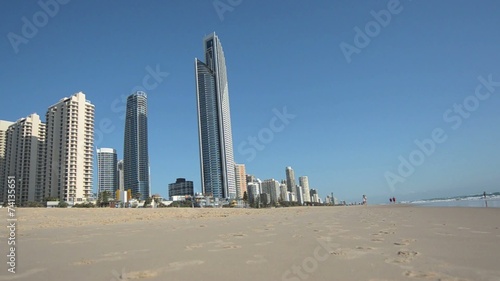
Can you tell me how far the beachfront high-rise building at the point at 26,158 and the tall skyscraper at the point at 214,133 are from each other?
252ft

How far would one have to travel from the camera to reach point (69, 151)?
93.4 metres

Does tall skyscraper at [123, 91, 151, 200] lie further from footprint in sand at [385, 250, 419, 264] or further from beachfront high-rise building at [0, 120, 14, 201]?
footprint in sand at [385, 250, 419, 264]

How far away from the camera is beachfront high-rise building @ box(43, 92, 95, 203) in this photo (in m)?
91.9

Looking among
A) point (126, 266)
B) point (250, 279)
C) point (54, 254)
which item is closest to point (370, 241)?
point (250, 279)

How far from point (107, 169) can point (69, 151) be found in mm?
101230

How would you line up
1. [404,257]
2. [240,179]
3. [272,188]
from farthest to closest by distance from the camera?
[240,179] < [272,188] < [404,257]

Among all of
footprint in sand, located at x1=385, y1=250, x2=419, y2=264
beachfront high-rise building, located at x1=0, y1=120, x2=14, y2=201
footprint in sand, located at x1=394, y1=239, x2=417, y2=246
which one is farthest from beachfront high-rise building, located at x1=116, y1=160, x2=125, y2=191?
footprint in sand, located at x1=385, y1=250, x2=419, y2=264

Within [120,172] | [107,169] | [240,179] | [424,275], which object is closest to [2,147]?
[107,169]

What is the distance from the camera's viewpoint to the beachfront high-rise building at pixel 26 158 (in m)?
94.7

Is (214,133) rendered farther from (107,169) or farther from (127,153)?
(107,169)

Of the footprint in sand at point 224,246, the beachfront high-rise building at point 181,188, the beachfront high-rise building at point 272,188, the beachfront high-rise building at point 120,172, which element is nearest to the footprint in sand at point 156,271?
the footprint in sand at point 224,246

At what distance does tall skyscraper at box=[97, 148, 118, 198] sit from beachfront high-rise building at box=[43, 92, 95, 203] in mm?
90348

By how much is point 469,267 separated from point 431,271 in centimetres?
60

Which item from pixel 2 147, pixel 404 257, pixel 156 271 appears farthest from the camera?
pixel 2 147
